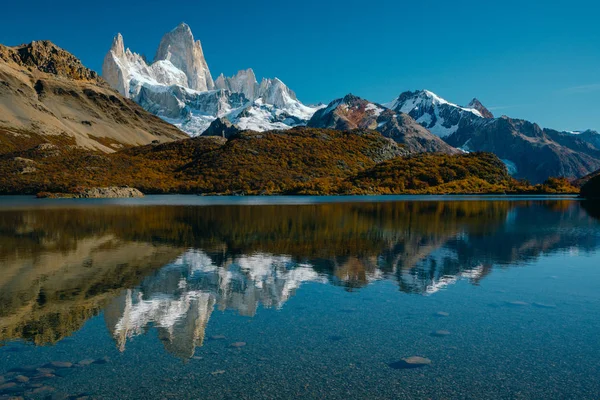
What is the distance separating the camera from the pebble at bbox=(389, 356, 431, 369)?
11680 mm

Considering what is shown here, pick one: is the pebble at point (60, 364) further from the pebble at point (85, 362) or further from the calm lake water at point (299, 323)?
the pebble at point (85, 362)

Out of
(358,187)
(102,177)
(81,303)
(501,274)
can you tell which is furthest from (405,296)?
(102,177)

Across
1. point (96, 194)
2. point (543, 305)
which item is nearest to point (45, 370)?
point (543, 305)

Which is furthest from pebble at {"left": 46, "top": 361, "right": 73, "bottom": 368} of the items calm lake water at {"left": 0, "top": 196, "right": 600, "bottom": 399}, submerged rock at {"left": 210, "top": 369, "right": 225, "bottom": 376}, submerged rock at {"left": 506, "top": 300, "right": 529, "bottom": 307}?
submerged rock at {"left": 506, "top": 300, "right": 529, "bottom": 307}

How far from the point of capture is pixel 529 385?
10.6m

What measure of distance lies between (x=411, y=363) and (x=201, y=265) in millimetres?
16115

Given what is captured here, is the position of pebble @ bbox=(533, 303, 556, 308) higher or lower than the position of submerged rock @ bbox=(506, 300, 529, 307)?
higher

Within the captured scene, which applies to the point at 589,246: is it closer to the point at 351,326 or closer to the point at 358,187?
the point at 351,326

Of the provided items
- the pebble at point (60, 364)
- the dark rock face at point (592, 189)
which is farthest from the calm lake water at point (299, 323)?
the dark rock face at point (592, 189)

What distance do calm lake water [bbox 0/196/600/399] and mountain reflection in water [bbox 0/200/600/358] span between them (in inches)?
4.9

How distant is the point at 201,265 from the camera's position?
2564cm

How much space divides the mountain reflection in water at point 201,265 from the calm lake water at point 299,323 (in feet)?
0.41

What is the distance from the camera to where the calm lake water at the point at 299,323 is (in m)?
10.7

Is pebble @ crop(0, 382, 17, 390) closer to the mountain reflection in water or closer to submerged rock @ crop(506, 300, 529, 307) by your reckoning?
the mountain reflection in water
